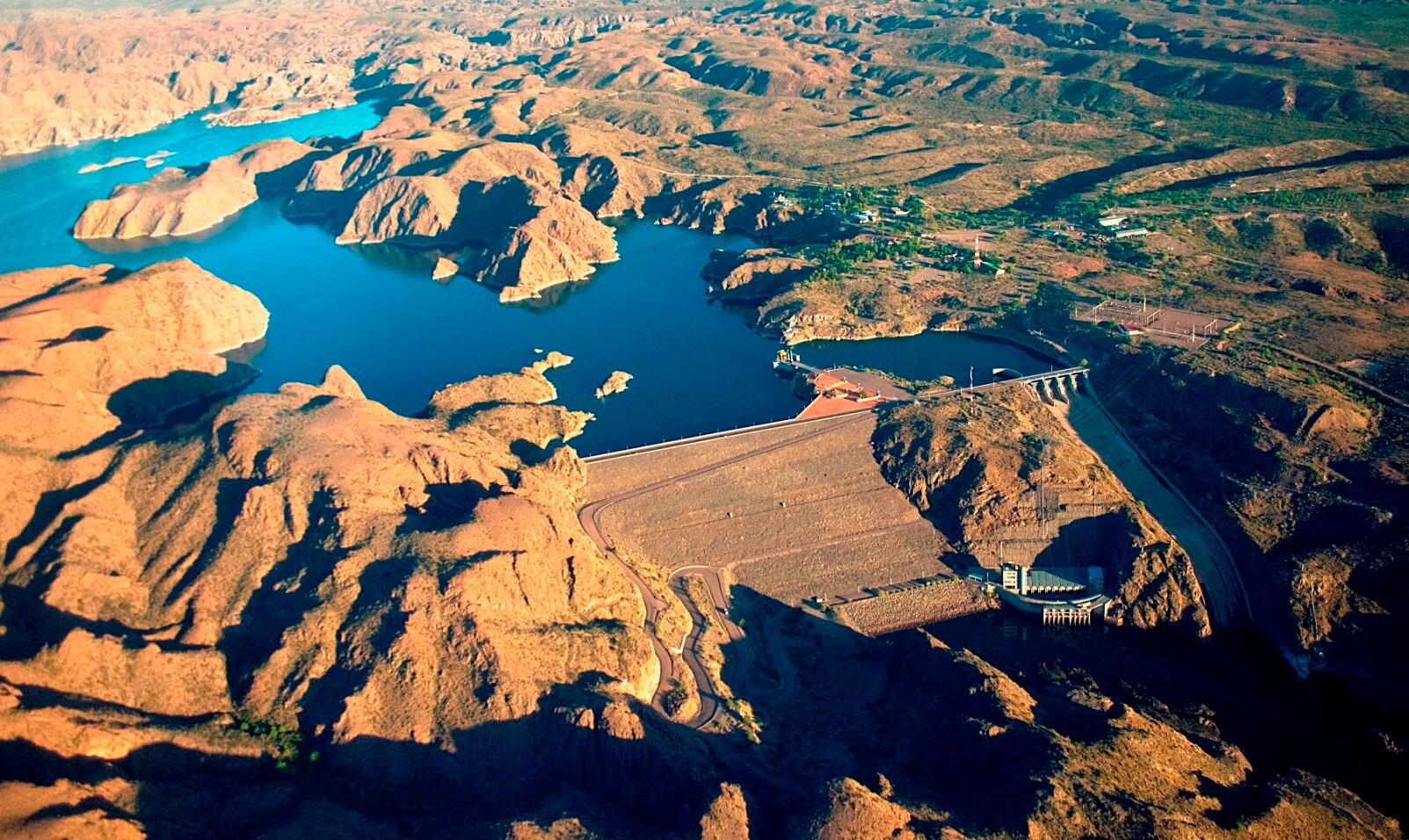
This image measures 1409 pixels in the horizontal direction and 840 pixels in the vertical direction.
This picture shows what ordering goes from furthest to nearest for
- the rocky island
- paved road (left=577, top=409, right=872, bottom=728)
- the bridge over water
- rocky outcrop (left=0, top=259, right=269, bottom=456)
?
the bridge over water < rocky outcrop (left=0, top=259, right=269, bottom=456) < paved road (left=577, top=409, right=872, bottom=728) < the rocky island

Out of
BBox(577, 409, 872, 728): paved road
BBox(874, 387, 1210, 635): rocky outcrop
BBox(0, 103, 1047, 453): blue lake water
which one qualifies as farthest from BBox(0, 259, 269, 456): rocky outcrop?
BBox(874, 387, 1210, 635): rocky outcrop

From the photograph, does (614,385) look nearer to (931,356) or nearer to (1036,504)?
(931,356)

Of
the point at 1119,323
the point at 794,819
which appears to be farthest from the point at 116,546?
the point at 1119,323

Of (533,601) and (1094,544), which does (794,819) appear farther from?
(1094,544)

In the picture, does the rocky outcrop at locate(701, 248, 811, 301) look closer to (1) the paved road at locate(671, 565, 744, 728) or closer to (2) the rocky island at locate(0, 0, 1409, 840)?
(2) the rocky island at locate(0, 0, 1409, 840)

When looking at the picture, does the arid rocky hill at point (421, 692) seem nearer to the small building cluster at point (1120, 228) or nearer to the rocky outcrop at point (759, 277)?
the rocky outcrop at point (759, 277)
